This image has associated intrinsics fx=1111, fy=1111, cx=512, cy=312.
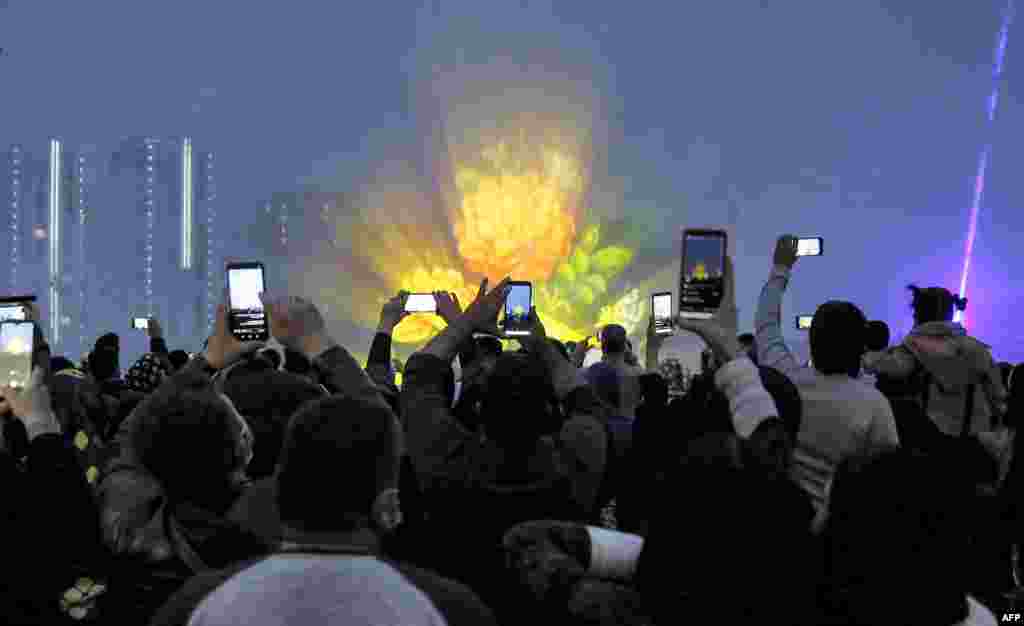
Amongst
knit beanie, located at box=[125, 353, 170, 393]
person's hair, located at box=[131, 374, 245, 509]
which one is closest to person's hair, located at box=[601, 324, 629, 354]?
knit beanie, located at box=[125, 353, 170, 393]

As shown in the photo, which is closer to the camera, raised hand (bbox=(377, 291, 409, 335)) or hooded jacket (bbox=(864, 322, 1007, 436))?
raised hand (bbox=(377, 291, 409, 335))

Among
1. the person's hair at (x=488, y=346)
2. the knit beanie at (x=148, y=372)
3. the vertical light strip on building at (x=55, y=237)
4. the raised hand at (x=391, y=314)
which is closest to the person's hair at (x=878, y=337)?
the person's hair at (x=488, y=346)

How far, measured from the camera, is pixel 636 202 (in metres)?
20.0

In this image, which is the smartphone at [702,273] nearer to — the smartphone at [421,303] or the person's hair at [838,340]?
the person's hair at [838,340]

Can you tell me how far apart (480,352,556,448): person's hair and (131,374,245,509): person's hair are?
51 centimetres

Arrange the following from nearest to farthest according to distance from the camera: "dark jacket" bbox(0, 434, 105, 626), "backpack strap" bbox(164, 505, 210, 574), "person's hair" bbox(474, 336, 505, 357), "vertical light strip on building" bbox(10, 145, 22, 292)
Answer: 1. "backpack strap" bbox(164, 505, 210, 574)
2. "dark jacket" bbox(0, 434, 105, 626)
3. "person's hair" bbox(474, 336, 505, 357)
4. "vertical light strip on building" bbox(10, 145, 22, 292)

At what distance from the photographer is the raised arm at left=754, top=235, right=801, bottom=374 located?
9.10 ft

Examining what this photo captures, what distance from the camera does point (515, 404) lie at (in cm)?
217

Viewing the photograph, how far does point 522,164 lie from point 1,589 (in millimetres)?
17945

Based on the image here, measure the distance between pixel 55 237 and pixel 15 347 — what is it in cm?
2393

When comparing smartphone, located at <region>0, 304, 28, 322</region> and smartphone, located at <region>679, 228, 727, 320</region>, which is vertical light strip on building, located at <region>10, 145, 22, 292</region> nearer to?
smartphone, located at <region>0, 304, 28, 322</region>

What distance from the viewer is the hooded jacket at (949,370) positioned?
13.3 feet

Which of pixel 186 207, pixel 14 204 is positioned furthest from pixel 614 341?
pixel 14 204

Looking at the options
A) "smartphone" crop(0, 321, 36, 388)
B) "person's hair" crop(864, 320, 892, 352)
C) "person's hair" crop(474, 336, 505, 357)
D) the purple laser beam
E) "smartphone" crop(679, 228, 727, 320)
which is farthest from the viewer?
the purple laser beam
